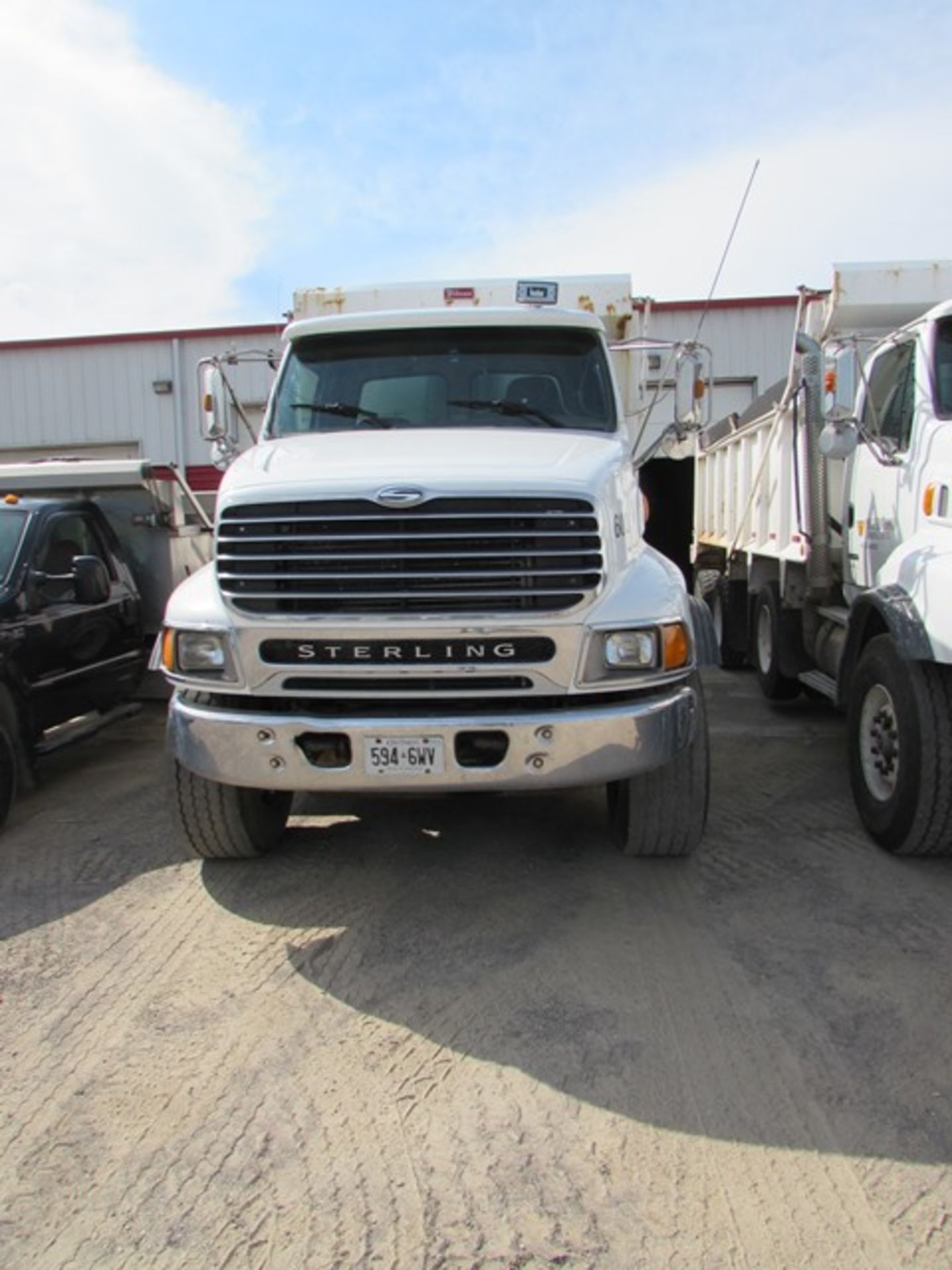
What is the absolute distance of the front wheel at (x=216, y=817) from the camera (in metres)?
4.31

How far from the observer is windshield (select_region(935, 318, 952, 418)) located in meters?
4.63

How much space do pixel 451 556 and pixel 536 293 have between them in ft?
11.3

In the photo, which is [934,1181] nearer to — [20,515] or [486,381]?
[486,381]

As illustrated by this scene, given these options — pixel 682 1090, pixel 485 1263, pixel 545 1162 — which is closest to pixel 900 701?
pixel 682 1090

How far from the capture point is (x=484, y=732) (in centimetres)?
362

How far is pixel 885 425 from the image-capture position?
5.25 meters

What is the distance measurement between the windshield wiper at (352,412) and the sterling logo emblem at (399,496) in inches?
50.7

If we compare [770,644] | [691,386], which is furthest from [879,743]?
[770,644]

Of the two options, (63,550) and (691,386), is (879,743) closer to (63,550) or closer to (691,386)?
(691,386)

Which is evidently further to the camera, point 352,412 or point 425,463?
point 352,412

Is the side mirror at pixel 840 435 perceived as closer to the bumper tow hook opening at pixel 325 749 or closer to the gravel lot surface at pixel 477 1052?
the gravel lot surface at pixel 477 1052

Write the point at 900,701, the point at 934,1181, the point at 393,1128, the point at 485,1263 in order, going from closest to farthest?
the point at 485,1263 < the point at 934,1181 < the point at 393,1128 < the point at 900,701

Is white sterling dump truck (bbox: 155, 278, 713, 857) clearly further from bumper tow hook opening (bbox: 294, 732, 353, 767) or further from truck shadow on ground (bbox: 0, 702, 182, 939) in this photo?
truck shadow on ground (bbox: 0, 702, 182, 939)

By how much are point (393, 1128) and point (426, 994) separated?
2.32 ft
